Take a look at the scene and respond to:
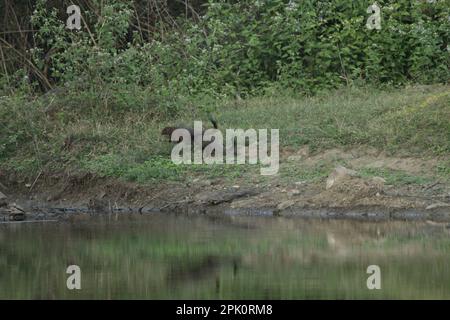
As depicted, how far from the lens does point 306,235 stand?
421 inches

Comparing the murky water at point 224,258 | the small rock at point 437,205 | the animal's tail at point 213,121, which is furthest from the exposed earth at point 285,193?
the animal's tail at point 213,121

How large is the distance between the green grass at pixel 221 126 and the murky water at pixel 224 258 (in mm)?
1419

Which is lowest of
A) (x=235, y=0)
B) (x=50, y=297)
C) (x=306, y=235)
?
(x=50, y=297)

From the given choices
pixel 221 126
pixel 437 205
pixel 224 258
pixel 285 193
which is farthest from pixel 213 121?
pixel 224 258

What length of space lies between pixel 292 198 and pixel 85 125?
10.6 feet

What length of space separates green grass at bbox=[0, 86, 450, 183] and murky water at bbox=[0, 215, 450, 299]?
142 cm

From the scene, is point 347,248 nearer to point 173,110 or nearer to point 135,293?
point 135,293

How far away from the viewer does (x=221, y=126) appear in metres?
14.1

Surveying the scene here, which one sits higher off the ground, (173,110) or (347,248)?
(173,110)

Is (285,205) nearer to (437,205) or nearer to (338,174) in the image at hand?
(338,174)

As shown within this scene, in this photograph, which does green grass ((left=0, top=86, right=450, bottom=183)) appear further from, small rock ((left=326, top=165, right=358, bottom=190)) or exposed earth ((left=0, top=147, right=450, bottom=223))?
small rock ((left=326, top=165, right=358, bottom=190))

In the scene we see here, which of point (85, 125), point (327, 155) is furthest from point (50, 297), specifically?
point (85, 125)

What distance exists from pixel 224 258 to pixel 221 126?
4544 mm

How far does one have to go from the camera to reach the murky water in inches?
332
